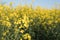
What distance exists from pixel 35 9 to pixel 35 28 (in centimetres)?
112

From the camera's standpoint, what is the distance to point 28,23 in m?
6.57

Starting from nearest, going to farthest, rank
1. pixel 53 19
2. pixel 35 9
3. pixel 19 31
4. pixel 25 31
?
Result: pixel 19 31 < pixel 25 31 < pixel 53 19 < pixel 35 9

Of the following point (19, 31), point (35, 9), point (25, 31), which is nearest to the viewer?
point (19, 31)

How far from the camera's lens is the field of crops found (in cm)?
607

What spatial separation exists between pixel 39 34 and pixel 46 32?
0.17 metres

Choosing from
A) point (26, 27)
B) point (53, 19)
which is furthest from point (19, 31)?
point (53, 19)

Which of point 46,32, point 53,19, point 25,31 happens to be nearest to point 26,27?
point 25,31

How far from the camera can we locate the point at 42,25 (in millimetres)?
6848

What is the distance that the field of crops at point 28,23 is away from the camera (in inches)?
239

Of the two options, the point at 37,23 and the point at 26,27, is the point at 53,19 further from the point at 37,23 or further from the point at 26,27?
the point at 26,27

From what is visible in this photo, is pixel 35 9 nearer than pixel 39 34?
No

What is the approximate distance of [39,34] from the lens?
6.69 metres

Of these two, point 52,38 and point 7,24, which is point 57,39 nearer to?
point 52,38

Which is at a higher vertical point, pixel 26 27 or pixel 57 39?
pixel 26 27
